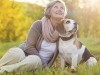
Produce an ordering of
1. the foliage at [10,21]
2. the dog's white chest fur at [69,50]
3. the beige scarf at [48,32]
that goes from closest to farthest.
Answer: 1. the dog's white chest fur at [69,50]
2. the beige scarf at [48,32]
3. the foliage at [10,21]

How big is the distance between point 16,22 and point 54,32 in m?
18.7

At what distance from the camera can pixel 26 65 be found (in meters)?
6.30

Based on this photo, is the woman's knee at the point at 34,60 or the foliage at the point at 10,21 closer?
the woman's knee at the point at 34,60

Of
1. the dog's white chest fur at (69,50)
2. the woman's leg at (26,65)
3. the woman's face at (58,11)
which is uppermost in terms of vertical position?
the woman's face at (58,11)

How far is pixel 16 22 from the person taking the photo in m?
24.9

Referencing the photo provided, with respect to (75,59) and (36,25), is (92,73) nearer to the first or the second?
(75,59)

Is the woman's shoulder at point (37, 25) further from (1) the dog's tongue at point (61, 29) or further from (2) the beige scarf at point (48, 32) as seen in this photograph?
(1) the dog's tongue at point (61, 29)

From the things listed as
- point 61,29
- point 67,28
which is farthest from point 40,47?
point 67,28

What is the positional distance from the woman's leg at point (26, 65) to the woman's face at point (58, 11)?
32.6 inches

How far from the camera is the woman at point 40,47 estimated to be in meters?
6.30

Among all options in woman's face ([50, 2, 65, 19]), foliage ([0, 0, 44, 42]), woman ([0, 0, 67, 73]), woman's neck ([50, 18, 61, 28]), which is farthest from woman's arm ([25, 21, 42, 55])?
foliage ([0, 0, 44, 42])

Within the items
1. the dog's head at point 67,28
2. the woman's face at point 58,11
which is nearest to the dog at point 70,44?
the dog's head at point 67,28

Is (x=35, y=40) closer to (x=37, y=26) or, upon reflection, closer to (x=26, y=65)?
(x=37, y=26)

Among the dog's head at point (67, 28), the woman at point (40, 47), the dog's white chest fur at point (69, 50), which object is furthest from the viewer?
the woman at point (40, 47)
